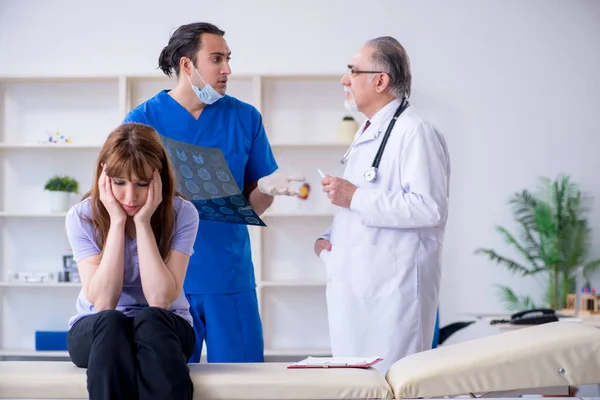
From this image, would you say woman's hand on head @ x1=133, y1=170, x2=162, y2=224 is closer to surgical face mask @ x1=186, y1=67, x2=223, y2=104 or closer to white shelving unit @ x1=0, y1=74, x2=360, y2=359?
surgical face mask @ x1=186, y1=67, x2=223, y2=104

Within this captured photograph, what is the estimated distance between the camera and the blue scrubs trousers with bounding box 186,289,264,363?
227 centimetres

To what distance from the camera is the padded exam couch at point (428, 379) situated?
60.0 inches

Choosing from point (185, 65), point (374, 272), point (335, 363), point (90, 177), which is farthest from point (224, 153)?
point (90, 177)

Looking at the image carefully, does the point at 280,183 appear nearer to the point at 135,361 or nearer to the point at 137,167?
the point at 137,167

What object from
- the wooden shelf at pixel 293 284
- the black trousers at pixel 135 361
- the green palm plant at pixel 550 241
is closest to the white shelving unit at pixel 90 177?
the wooden shelf at pixel 293 284

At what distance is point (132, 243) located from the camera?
186 cm

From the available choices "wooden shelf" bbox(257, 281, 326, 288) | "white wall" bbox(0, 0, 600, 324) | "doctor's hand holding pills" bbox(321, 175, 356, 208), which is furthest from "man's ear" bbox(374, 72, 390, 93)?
"white wall" bbox(0, 0, 600, 324)

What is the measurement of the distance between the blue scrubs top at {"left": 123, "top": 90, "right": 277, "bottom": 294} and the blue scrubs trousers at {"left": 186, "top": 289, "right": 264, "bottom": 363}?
0.10ft

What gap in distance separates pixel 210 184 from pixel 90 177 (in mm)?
3032

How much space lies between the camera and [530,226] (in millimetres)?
5051

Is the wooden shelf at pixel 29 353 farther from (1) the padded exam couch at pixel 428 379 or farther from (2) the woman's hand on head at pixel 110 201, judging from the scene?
(1) the padded exam couch at pixel 428 379

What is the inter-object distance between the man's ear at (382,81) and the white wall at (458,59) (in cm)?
279

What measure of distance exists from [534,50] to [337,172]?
5.04 ft

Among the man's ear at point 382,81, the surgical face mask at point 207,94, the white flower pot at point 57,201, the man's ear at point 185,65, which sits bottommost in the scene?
the white flower pot at point 57,201
